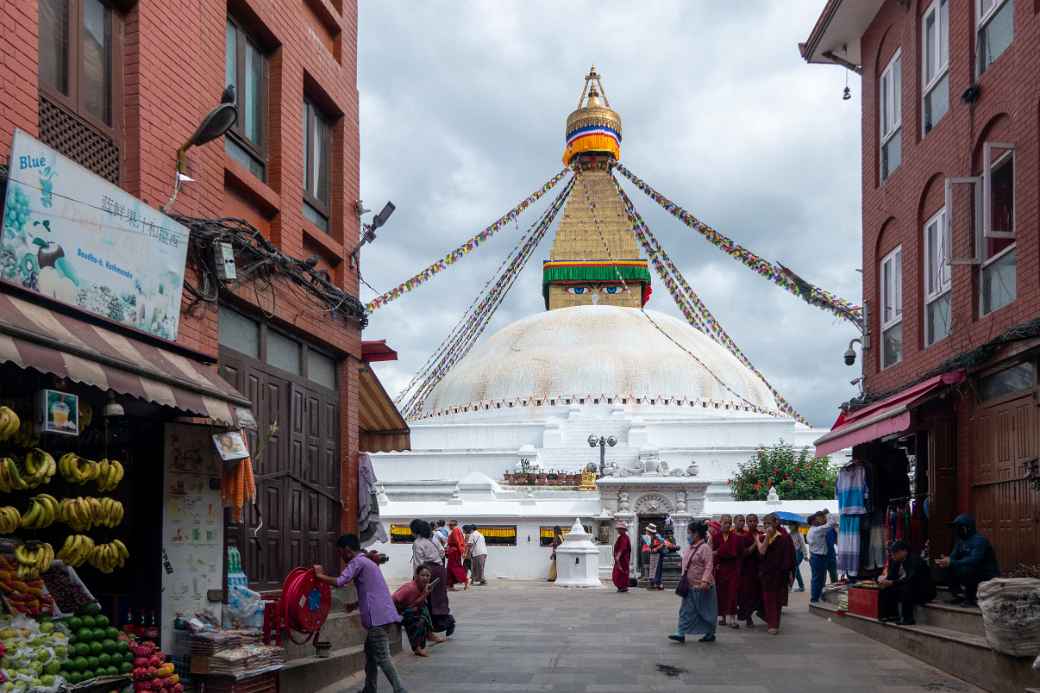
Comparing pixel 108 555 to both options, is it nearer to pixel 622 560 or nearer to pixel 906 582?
pixel 906 582

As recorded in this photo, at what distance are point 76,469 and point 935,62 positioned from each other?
12.4 metres

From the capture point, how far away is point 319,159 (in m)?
14.1

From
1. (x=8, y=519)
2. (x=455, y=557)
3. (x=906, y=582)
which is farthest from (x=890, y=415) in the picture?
(x=455, y=557)

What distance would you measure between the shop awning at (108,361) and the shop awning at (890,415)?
7.86 metres

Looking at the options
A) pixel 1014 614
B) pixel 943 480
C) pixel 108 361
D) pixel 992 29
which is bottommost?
pixel 1014 614

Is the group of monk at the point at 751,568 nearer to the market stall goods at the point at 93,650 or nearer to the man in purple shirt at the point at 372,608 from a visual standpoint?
the man in purple shirt at the point at 372,608

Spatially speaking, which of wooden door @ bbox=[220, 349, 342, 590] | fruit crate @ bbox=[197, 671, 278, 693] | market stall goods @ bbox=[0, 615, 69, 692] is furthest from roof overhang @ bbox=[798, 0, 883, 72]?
market stall goods @ bbox=[0, 615, 69, 692]

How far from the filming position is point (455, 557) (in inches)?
967

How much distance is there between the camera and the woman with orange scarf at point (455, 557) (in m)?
24.4

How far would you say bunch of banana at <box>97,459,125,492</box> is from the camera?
8.13m

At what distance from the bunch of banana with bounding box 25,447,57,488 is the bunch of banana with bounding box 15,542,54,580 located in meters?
0.43

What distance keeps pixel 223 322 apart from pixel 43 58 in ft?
10.0

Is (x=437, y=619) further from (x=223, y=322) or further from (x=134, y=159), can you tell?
(x=134, y=159)

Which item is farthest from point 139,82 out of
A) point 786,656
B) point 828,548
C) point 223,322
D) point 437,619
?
point 828,548
